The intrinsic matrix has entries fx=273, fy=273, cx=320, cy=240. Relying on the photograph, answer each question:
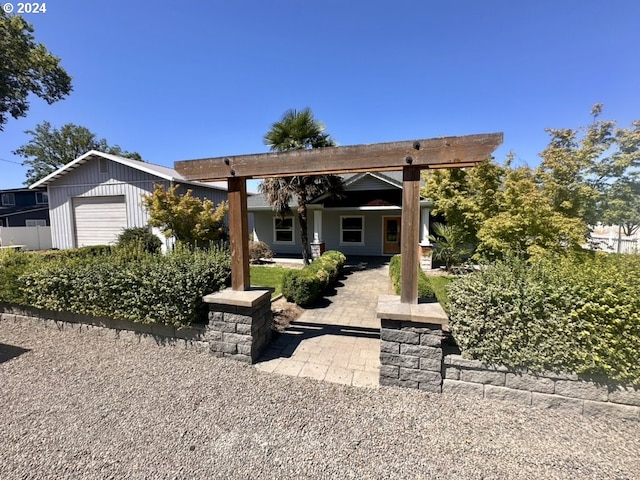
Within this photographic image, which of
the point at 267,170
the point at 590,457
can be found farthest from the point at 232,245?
the point at 590,457

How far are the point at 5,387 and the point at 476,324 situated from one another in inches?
215

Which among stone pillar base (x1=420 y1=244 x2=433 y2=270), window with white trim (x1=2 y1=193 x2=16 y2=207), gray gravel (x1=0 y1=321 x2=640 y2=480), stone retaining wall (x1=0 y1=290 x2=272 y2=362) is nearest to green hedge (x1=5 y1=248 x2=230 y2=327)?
stone retaining wall (x1=0 y1=290 x2=272 y2=362)

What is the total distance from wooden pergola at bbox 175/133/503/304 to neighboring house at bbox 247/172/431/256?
26.0 feet

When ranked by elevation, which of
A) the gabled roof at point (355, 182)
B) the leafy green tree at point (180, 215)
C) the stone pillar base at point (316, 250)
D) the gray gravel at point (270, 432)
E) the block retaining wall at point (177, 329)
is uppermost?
the gabled roof at point (355, 182)

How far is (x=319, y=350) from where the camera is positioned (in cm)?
412

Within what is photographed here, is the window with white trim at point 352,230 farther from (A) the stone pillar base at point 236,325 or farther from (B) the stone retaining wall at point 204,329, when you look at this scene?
(A) the stone pillar base at point 236,325

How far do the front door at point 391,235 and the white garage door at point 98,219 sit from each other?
12314mm

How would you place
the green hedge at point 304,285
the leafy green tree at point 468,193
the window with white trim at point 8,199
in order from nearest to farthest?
1. the green hedge at point 304,285
2. the leafy green tree at point 468,193
3. the window with white trim at point 8,199

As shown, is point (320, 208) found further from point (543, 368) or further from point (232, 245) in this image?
point (543, 368)

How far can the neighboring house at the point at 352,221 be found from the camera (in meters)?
12.5

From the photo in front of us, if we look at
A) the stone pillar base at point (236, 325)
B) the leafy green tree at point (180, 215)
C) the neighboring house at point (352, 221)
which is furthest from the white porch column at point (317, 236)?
the stone pillar base at point (236, 325)

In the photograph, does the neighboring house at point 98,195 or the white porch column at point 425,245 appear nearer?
the white porch column at point 425,245

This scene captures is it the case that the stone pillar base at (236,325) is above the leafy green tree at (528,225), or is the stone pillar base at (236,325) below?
below

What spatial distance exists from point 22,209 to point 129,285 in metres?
32.6
